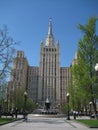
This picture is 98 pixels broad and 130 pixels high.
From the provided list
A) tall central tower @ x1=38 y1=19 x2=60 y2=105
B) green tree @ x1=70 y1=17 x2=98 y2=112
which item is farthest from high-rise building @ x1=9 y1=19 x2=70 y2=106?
green tree @ x1=70 y1=17 x2=98 y2=112

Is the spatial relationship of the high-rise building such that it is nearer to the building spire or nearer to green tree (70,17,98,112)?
the building spire

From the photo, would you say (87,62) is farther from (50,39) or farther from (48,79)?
(50,39)

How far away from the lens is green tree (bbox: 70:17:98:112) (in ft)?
98.0

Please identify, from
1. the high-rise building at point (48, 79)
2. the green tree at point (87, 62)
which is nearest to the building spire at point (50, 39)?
the high-rise building at point (48, 79)

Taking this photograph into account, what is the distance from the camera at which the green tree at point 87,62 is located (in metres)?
29.9

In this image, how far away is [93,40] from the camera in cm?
→ 3150

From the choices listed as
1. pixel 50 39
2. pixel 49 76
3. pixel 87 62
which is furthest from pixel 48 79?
pixel 87 62

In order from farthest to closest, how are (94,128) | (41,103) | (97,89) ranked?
(41,103) < (97,89) < (94,128)

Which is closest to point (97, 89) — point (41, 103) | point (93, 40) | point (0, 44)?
point (93, 40)

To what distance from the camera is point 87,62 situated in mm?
31188

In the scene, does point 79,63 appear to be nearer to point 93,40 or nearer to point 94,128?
point 93,40

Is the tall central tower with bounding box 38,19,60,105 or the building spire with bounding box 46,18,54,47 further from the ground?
the building spire with bounding box 46,18,54,47

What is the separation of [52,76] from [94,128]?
157m

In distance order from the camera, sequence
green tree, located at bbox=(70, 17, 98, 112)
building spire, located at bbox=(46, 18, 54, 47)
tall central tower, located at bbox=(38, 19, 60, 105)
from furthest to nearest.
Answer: building spire, located at bbox=(46, 18, 54, 47)
tall central tower, located at bbox=(38, 19, 60, 105)
green tree, located at bbox=(70, 17, 98, 112)
